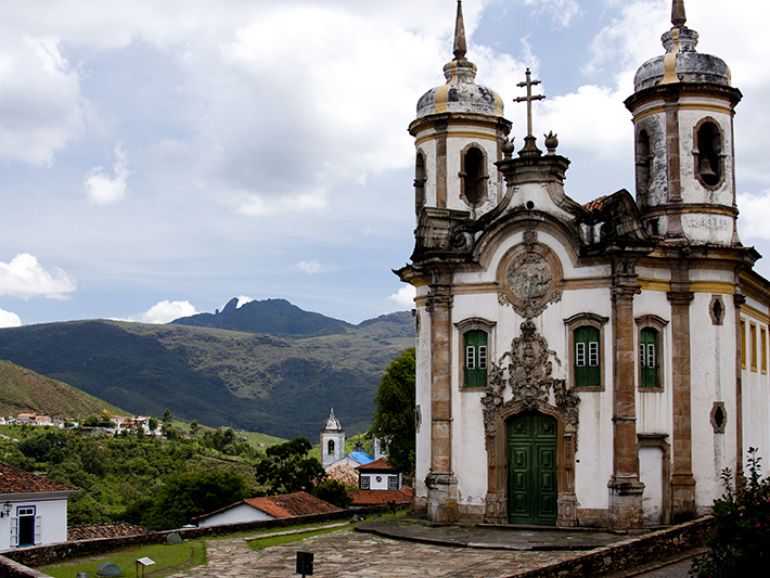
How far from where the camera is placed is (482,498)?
23969 millimetres

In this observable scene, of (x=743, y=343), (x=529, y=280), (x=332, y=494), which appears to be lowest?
(x=332, y=494)

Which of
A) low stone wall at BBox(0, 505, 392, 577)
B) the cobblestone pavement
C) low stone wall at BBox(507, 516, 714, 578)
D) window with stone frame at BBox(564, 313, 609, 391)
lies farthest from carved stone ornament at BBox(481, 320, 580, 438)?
low stone wall at BBox(0, 505, 392, 577)

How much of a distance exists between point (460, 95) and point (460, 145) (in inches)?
52.2

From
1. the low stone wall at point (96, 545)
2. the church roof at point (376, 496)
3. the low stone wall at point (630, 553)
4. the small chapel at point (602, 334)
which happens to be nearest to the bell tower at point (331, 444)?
the church roof at point (376, 496)

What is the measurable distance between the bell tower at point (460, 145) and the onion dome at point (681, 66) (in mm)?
4032

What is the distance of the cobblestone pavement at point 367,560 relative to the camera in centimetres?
1795

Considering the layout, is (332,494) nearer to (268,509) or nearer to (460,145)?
(268,509)

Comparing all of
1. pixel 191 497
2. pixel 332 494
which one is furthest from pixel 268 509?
pixel 191 497

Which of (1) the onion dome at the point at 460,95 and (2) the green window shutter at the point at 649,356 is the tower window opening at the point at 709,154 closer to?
(2) the green window shutter at the point at 649,356

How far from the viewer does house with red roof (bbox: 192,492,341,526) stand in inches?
1263

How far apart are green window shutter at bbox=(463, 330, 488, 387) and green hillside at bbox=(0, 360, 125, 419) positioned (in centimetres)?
10333

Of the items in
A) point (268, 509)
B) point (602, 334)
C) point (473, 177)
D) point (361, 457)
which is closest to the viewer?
point (602, 334)

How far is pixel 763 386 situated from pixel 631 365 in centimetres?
692

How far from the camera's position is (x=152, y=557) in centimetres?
2000
